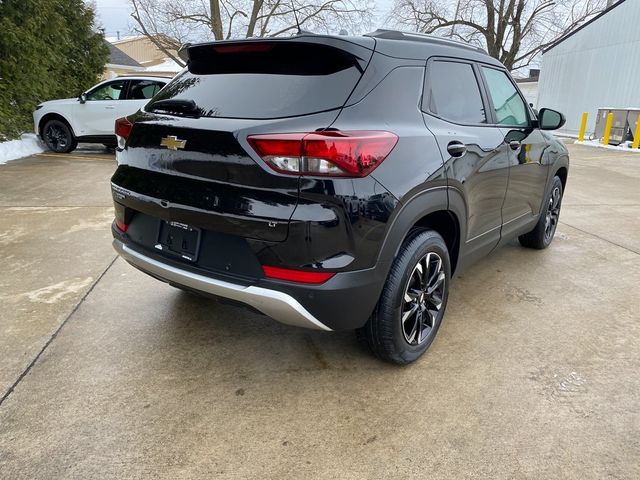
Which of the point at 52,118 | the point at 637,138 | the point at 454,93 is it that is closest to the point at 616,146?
the point at 637,138

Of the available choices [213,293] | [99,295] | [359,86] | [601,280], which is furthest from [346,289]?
[601,280]

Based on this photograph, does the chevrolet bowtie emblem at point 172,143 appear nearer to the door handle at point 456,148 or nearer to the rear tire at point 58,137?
the door handle at point 456,148

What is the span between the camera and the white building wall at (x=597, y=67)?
2019 centimetres

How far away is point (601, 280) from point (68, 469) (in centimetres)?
398

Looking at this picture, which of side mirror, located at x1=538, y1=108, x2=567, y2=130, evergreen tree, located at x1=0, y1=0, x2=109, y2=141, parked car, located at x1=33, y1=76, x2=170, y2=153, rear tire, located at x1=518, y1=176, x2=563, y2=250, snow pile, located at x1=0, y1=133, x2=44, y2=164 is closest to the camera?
side mirror, located at x1=538, y1=108, x2=567, y2=130

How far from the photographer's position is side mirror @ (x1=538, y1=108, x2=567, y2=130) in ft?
13.1

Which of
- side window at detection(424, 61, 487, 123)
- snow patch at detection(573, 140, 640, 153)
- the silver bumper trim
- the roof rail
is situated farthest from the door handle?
snow patch at detection(573, 140, 640, 153)

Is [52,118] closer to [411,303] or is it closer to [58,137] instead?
[58,137]

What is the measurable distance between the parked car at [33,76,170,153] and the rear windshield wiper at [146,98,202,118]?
8.02 m

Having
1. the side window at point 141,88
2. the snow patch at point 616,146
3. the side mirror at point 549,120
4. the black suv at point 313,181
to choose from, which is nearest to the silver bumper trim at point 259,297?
the black suv at point 313,181

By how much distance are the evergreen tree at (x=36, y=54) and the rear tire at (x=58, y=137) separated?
540mm

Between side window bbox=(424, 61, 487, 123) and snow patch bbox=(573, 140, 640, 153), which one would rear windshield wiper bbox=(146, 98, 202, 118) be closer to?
side window bbox=(424, 61, 487, 123)

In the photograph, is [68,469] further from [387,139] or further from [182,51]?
[182,51]

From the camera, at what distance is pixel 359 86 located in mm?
2289
